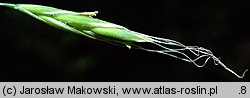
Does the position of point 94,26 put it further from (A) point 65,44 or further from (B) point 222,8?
(B) point 222,8

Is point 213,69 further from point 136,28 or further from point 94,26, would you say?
point 94,26

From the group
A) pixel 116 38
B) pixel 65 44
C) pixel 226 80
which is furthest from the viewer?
pixel 226 80

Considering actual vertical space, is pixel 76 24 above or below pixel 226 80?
above

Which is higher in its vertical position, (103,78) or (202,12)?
(202,12)

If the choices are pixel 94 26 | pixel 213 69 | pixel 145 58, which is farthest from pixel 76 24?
pixel 213 69

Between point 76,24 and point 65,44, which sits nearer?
point 76,24

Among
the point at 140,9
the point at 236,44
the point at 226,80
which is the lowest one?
the point at 226,80

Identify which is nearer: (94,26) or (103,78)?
(94,26)

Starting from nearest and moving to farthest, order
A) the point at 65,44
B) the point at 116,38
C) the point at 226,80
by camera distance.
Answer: the point at 116,38, the point at 65,44, the point at 226,80

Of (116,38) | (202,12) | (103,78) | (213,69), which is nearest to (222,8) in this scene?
(202,12)
